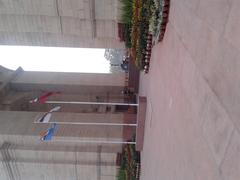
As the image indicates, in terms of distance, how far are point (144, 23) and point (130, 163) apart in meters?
5.42

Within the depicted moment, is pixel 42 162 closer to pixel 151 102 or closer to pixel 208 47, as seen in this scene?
pixel 151 102

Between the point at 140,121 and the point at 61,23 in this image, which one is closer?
the point at 140,121

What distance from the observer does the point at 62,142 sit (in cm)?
1209

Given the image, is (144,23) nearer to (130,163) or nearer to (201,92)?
(130,163)

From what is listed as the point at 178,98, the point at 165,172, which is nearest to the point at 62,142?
the point at 165,172

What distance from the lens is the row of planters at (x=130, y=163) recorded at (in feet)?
38.1

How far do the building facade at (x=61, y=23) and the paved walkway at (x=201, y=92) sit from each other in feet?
19.3

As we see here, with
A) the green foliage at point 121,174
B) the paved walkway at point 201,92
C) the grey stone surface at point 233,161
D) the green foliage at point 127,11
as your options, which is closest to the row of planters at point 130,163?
the green foliage at point 121,174

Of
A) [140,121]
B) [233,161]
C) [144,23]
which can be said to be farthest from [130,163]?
[233,161]

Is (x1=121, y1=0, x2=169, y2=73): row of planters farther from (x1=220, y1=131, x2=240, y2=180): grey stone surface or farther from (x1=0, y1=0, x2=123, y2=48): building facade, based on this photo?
(x1=220, y1=131, x2=240, y2=180): grey stone surface

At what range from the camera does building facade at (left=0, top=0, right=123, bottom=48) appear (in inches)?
485

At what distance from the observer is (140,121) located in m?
11.0

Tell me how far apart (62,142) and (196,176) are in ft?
27.9

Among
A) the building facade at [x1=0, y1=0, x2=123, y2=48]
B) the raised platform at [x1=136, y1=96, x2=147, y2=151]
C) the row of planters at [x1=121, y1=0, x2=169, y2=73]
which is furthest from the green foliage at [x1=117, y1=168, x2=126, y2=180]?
the building facade at [x1=0, y1=0, x2=123, y2=48]
